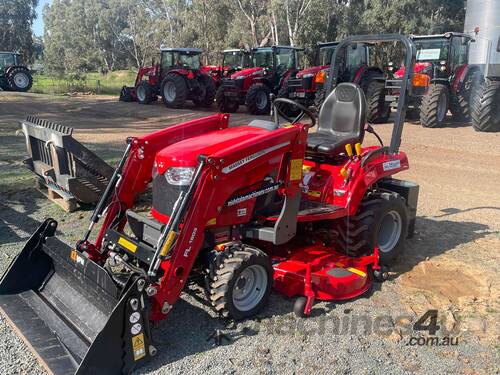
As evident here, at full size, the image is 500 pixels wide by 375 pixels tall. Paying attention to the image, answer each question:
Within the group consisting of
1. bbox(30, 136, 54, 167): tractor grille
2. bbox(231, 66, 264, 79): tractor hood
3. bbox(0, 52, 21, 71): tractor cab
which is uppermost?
bbox(0, 52, 21, 71): tractor cab

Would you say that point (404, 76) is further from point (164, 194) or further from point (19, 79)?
point (19, 79)

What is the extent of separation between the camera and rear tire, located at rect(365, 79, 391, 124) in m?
13.9

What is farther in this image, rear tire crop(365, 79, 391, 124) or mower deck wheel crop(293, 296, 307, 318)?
rear tire crop(365, 79, 391, 124)

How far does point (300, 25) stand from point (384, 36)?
30.1 m

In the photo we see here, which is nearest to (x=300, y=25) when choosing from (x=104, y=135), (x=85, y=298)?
(x=104, y=135)

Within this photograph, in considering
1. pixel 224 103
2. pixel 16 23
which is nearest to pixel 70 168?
pixel 224 103

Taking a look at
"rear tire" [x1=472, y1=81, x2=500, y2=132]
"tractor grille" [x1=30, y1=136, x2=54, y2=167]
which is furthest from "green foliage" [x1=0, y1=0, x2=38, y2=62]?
"tractor grille" [x1=30, y1=136, x2=54, y2=167]

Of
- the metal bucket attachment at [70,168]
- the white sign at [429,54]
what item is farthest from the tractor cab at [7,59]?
the metal bucket attachment at [70,168]

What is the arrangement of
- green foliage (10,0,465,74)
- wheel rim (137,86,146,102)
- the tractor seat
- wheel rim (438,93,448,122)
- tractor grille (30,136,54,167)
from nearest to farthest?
the tractor seat, tractor grille (30,136,54,167), wheel rim (438,93,448,122), wheel rim (137,86,146,102), green foliage (10,0,465,74)

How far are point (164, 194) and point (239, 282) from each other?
851 millimetres

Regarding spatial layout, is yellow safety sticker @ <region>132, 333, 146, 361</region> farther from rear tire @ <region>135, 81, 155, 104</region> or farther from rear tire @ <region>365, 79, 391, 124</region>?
rear tire @ <region>135, 81, 155, 104</region>

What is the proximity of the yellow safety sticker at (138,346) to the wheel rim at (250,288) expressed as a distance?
76 centimetres

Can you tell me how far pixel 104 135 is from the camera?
40.8ft

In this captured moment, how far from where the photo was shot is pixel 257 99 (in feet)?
55.7
